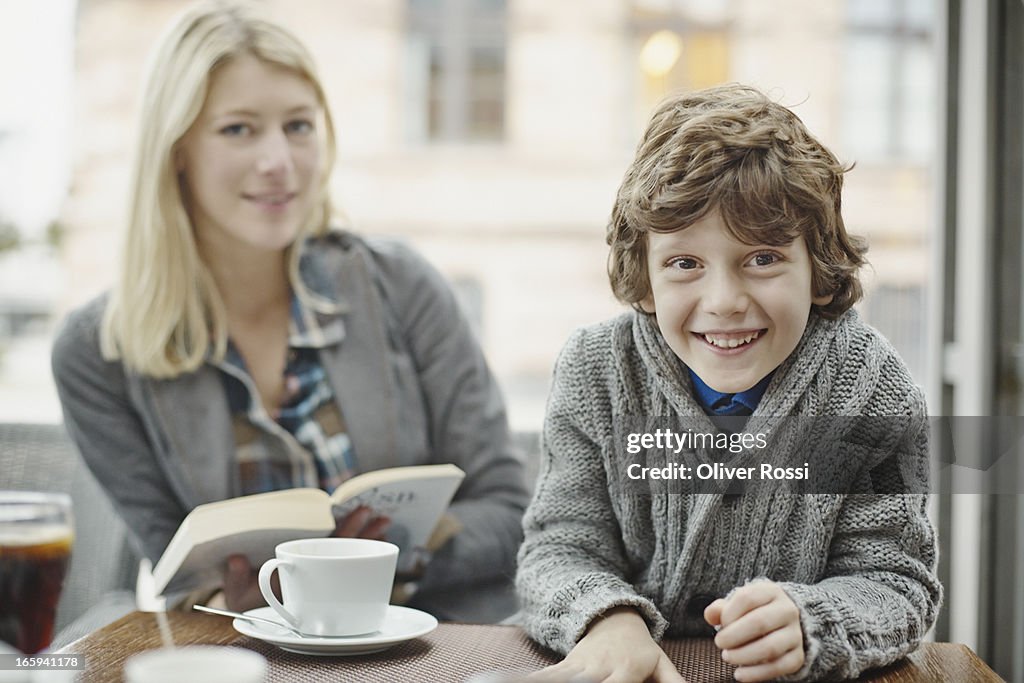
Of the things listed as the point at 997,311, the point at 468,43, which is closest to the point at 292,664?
the point at 997,311

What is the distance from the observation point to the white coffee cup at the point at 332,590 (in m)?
0.70

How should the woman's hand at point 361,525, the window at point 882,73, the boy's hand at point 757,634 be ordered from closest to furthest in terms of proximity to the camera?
the boy's hand at point 757,634, the woman's hand at point 361,525, the window at point 882,73

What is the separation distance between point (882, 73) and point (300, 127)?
6.67 m

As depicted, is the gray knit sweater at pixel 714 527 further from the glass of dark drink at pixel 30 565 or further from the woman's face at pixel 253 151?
the woman's face at pixel 253 151

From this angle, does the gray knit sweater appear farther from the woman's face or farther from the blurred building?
the blurred building

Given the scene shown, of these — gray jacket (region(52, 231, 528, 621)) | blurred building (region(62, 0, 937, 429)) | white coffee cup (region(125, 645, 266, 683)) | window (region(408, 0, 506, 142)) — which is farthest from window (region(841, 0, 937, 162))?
white coffee cup (region(125, 645, 266, 683))

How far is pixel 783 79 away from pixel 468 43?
2138 mm

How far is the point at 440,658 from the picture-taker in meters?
0.71

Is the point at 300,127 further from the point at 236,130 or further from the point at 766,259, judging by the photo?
the point at 766,259

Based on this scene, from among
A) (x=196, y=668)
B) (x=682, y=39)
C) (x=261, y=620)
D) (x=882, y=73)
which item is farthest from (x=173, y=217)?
(x=882, y=73)

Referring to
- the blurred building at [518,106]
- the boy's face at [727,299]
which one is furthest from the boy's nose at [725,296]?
the blurred building at [518,106]

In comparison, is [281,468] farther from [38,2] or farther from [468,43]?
[468,43]

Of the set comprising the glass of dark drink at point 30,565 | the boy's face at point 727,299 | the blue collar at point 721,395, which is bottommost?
the glass of dark drink at point 30,565

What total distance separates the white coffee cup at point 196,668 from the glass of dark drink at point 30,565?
0.19 metres
